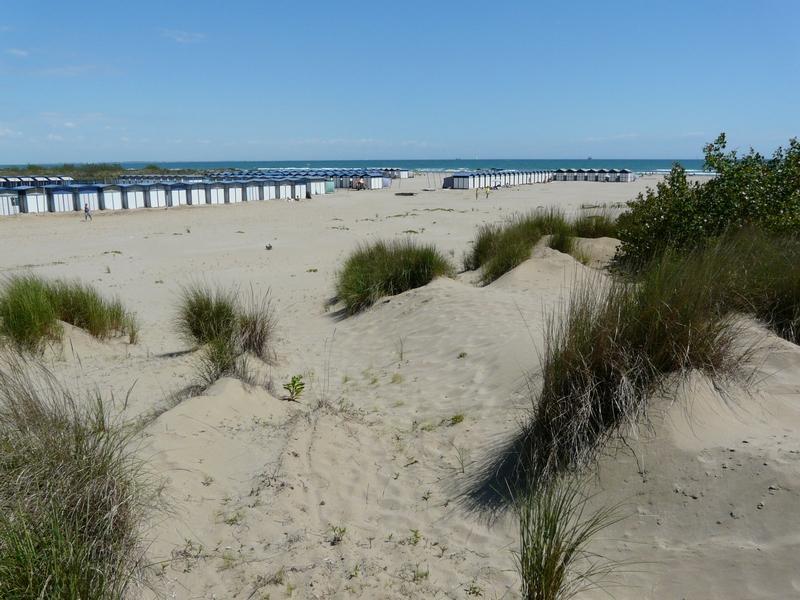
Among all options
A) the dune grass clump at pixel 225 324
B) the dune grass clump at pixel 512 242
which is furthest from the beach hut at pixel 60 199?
the dune grass clump at pixel 225 324

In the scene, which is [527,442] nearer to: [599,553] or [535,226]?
[599,553]

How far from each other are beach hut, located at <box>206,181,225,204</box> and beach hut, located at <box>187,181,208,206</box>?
194 mm

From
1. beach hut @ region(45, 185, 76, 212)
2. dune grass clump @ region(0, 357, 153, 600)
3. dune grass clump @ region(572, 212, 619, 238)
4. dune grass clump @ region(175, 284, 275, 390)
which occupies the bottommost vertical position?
dune grass clump @ region(175, 284, 275, 390)

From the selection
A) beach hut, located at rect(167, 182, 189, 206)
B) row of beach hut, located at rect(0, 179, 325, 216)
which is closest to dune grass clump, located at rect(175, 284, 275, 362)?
row of beach hut, located at rect(0, 179, 325, 216)

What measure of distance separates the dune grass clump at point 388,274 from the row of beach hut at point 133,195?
25.1 m

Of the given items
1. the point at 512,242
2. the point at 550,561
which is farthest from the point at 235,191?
the point at 550,561

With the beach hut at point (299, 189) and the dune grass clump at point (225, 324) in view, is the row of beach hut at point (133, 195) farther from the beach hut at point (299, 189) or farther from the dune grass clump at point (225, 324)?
the dune grass clump at point (225, 324)

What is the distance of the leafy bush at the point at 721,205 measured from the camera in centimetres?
988

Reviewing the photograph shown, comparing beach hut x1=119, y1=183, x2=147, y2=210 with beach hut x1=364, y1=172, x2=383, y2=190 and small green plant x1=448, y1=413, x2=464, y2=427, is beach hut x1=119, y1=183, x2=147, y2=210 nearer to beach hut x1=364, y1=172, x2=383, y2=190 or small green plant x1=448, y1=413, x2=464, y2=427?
beach hut x1=364, y1=172, x2=383, y2=190

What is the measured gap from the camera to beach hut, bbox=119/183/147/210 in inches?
1372

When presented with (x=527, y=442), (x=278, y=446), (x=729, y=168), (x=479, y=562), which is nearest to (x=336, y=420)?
(x=278, y=446)

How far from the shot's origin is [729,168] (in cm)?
1078

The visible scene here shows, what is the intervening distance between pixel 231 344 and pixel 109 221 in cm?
2508

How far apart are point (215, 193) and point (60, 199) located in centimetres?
885
